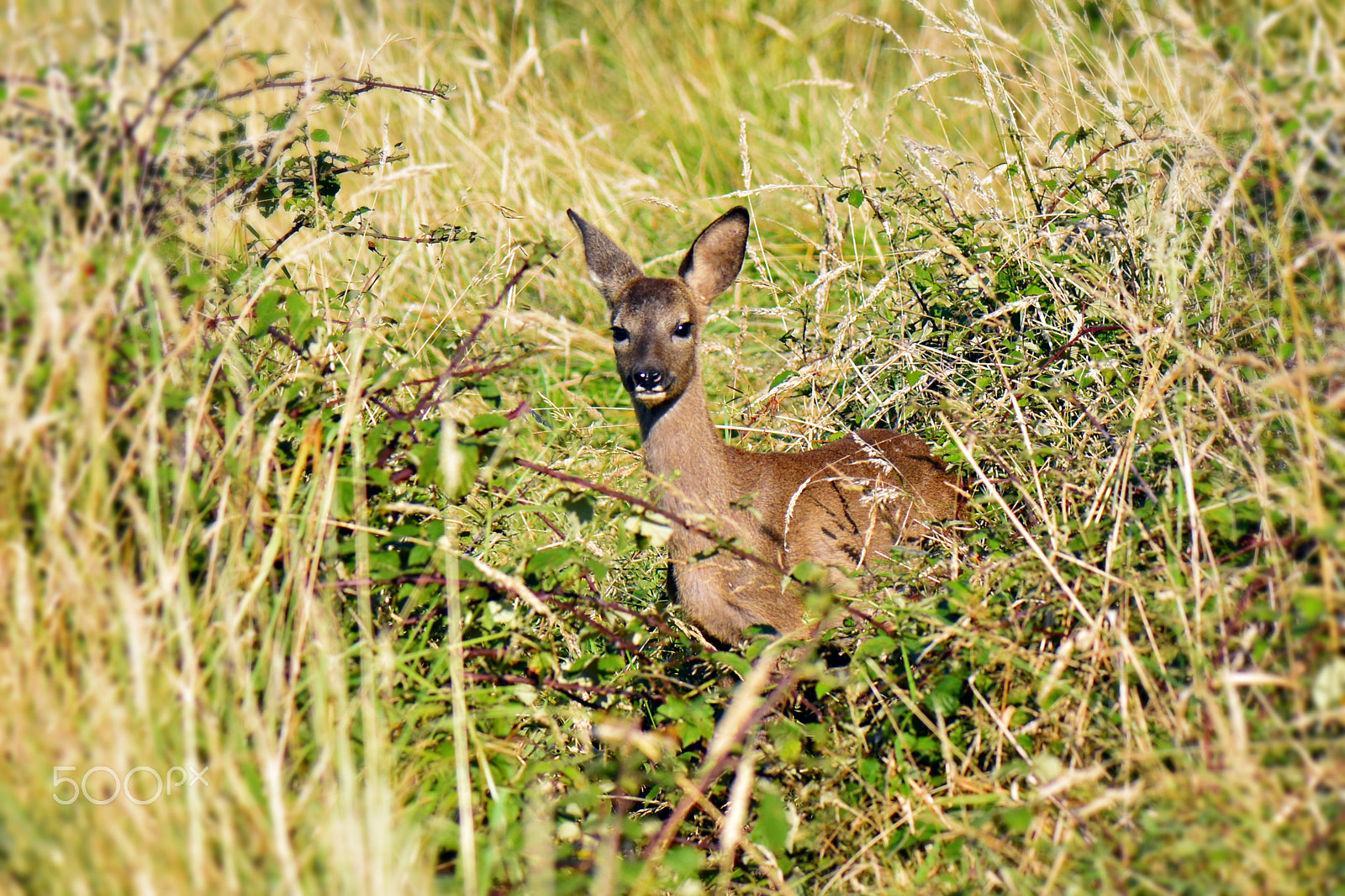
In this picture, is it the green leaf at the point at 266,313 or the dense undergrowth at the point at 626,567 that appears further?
the green leaf at the point at 266,313

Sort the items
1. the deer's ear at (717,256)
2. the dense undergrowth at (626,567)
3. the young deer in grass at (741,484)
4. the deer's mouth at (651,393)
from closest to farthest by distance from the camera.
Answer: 1. the dense undergrowth at (626,567)
2. the young deer in grass at (741,484)
3. the deer's mouth at (651,393)
4. the deer's ear at (717,256)

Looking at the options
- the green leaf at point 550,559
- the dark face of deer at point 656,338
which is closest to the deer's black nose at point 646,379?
the dark face of deer at point 656,338

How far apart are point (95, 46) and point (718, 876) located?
8.18ft

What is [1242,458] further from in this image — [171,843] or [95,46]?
[95,46]

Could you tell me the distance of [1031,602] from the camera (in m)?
3.22

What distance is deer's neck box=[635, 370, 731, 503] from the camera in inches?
180

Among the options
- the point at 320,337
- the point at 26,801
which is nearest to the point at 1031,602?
the point at 320,337

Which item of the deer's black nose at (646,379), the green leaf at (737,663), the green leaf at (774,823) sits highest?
the deer's black nose at (646,379)

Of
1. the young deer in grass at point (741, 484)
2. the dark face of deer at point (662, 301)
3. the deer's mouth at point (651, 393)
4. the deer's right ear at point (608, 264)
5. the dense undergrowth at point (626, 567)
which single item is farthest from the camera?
→ the deer's right ear at point (608, 264)

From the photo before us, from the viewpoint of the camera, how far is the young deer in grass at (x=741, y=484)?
4293 millimetres

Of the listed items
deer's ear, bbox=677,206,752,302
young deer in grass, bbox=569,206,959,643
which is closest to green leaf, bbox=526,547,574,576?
young deer in grass, bbox=569,206,959,643

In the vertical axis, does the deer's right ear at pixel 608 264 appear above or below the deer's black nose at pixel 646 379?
above

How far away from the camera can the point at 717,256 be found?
506cm

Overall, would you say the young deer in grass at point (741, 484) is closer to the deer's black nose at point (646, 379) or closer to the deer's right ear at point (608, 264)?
the deer's black nose at point (646, 379)
